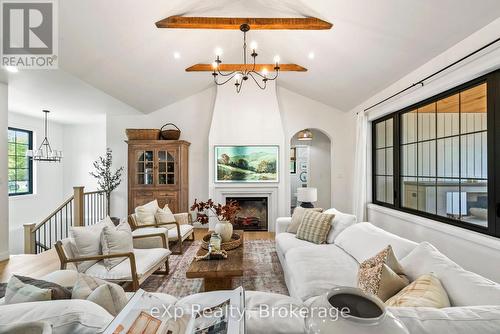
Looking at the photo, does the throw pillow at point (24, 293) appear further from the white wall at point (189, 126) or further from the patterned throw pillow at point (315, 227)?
the white wall at point (189, 126)

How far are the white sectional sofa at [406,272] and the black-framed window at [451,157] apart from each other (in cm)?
100

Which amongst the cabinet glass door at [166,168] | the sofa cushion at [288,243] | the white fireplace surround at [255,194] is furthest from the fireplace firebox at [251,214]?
the sofa cushion at [288,243]

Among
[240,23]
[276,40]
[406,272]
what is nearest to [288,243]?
[406,272]

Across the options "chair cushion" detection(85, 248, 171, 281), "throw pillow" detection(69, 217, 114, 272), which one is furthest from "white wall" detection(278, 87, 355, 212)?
"throw pillow" detection(69, 217, 114, 272)

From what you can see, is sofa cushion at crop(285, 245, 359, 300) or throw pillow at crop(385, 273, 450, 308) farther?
sofa cushion at crop(285, 245, 359, 300)

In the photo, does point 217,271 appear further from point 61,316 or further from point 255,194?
point 255,194

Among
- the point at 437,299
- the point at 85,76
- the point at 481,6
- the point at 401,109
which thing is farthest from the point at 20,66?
the point at 401,109

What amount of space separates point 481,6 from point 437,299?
2.29m

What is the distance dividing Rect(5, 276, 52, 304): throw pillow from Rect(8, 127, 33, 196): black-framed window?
596 cm

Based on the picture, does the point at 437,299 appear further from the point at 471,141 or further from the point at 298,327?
the point at 471,141

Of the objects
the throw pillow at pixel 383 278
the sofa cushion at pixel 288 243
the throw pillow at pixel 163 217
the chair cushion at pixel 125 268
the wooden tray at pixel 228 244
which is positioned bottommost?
the chair cushion at pixel 125 268

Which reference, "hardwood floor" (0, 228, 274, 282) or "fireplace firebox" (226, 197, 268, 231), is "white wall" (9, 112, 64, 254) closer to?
"hardwood floor" (0, 228, 274, 282)

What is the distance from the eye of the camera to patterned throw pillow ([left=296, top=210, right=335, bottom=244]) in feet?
9.37

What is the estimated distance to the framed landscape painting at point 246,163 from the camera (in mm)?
5016
